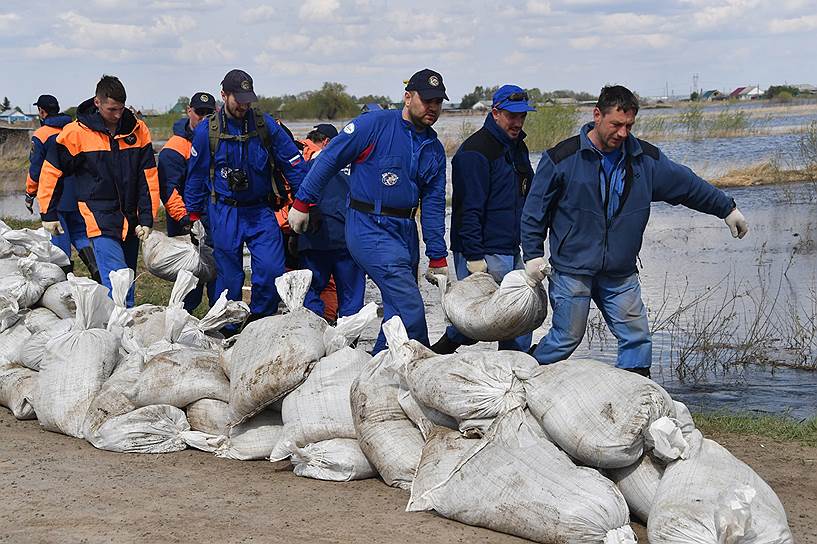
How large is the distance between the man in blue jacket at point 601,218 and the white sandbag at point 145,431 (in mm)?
1812

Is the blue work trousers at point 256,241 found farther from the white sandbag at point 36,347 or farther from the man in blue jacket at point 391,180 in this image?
the white sandbag at point 36,347

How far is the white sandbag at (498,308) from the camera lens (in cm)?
519

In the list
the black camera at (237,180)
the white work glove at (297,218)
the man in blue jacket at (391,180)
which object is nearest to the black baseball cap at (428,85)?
the man in blue jacket at (391,180)

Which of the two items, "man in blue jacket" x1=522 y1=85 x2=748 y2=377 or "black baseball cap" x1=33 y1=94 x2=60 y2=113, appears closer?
"man in blue jacket" x1=522 y1=85 x2=748 y2=377

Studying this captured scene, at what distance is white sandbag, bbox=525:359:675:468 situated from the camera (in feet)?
12.8

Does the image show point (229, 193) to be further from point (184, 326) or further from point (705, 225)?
point (705, 225)

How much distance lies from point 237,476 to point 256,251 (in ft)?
7.36

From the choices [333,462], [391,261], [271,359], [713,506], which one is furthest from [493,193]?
[713,506]

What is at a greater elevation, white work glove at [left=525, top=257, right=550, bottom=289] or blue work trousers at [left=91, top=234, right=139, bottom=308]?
white work glove at [left=525, top=257, right=550, bottom=289]

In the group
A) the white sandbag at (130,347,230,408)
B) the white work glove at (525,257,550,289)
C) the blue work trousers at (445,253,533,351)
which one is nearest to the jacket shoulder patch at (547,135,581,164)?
the white work glove at (525,257,550,289)

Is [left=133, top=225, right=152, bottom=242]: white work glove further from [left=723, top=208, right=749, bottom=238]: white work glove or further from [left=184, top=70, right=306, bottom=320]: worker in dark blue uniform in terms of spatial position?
[left=723, top=208, right=749, bottom=238]: white work glove

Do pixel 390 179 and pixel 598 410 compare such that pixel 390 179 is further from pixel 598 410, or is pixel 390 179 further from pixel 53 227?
pixel 53 227

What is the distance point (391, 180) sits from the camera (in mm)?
5863

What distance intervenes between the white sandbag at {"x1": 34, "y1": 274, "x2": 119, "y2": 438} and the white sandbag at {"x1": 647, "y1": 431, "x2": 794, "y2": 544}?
9.76ft
